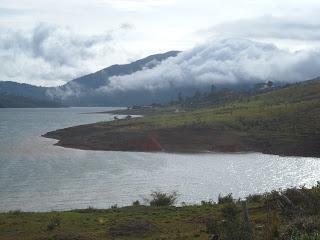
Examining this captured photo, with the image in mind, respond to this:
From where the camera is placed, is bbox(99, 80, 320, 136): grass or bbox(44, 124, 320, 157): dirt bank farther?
bbox(99, 80, 320, 136): grass

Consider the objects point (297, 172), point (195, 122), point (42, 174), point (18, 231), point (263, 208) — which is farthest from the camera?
point (195, 122)

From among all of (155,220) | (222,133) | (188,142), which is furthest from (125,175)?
(222,133)

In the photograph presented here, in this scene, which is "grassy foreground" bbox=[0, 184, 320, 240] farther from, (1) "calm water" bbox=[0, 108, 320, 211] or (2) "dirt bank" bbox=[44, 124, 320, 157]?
(2) "dirt bank" bbox=[44, 124, 320, 157]

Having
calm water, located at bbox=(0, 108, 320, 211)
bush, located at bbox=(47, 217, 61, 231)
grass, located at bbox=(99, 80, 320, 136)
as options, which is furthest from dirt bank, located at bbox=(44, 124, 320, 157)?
bush, located at bbox=(47, 217, 61, 231)

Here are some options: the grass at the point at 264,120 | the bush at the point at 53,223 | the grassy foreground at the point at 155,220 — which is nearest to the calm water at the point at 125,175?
the grassy foreground at the point at 155,220

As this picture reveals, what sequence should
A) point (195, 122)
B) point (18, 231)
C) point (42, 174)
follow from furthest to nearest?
point (195, 122)
point (42, 174)
point (18, 231)

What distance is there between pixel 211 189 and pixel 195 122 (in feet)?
273

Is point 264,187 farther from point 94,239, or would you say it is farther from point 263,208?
point 94,239

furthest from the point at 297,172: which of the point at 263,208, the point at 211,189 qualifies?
the point at 263,208

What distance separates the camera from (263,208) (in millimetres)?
41750

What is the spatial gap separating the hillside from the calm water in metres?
10.3

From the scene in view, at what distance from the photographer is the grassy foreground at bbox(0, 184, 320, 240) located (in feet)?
105

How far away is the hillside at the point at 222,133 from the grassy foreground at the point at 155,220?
3139 inches

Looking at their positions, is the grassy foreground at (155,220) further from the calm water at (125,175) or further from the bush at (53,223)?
the calm water at (125,175)
